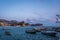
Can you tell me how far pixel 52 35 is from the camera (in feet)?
63.2

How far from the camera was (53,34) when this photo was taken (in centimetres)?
1909

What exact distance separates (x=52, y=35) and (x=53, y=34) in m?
0.25

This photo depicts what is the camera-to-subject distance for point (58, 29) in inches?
885

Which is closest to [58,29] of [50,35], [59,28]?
[59,28]

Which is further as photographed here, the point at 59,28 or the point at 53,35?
the point at 59,28

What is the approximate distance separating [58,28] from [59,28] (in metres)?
0.24

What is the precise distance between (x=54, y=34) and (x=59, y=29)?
3.54 metres

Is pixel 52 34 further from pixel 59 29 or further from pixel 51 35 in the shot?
pixel 59 29

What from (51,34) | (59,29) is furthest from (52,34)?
(59,29)

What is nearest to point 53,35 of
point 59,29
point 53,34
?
point 53,34

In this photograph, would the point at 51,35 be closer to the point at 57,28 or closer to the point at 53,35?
the point at 53,35

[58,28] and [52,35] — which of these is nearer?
[52,35]

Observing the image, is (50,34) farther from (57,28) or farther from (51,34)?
(57,28)

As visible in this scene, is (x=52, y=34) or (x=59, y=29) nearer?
(x=52, y=34)
